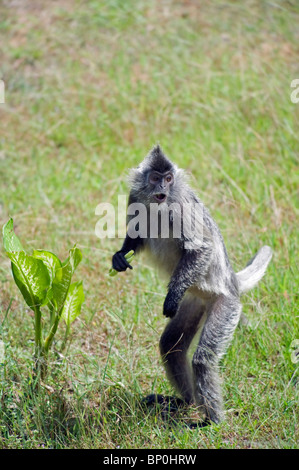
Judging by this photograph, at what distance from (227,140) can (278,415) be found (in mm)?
4161

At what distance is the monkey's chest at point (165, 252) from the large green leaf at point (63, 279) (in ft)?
2.44

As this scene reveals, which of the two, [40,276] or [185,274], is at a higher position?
[185,274]

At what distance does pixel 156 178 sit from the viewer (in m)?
4.13

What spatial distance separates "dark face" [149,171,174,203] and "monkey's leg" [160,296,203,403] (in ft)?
2.88

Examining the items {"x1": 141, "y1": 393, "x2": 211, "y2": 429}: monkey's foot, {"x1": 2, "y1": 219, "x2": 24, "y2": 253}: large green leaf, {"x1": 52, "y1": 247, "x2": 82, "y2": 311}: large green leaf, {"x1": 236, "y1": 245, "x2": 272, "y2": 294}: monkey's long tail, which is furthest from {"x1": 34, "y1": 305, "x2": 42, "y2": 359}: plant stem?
{"x1": 236, "y1": 245, "x2": 272, "y2": 294}: monkey's long tail

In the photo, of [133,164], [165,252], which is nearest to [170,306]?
[165,252]

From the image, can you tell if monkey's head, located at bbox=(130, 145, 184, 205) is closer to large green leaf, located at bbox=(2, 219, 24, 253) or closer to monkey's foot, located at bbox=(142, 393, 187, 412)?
large green leaf, located at bbox=(2, 219, 24, 253)

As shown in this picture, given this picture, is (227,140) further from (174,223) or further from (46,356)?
(46,356)

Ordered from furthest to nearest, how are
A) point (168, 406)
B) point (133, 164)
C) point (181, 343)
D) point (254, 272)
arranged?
point (133, 164), point (254, 272), point (181, 343), point (168, 406)

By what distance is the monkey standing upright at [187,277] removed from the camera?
13.4 feet

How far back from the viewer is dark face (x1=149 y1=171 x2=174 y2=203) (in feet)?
13.4

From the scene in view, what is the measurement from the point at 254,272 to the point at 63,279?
5.58ft

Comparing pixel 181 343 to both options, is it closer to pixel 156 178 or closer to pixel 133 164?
pixel 156 178

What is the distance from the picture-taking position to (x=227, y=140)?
7.24 m
